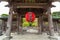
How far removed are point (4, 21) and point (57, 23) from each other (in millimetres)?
7256

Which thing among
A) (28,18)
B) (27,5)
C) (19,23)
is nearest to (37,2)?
(27,5)

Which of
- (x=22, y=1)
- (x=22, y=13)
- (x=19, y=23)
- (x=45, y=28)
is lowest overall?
(x=45, y=28)

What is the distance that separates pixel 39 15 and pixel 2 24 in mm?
7449

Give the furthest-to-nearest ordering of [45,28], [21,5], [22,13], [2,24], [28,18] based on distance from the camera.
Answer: [2,24]
[45,28]
[22,13]
[21,5]
[28,18]

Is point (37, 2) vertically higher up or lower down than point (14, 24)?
higher up

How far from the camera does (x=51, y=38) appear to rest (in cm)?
828

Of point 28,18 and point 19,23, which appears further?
point 19,23

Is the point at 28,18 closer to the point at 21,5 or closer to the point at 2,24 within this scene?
the point at 21,5

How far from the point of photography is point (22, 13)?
12.6 metres

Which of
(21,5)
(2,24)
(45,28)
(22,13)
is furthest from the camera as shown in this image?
(2,24)

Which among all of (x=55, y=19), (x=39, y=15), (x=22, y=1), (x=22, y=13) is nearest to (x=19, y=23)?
(x=22, y=13)

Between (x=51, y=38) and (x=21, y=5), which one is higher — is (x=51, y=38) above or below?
below

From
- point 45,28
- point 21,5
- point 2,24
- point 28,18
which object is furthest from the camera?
point 2,24

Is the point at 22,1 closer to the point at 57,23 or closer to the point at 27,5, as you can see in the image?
the point at 27,5
